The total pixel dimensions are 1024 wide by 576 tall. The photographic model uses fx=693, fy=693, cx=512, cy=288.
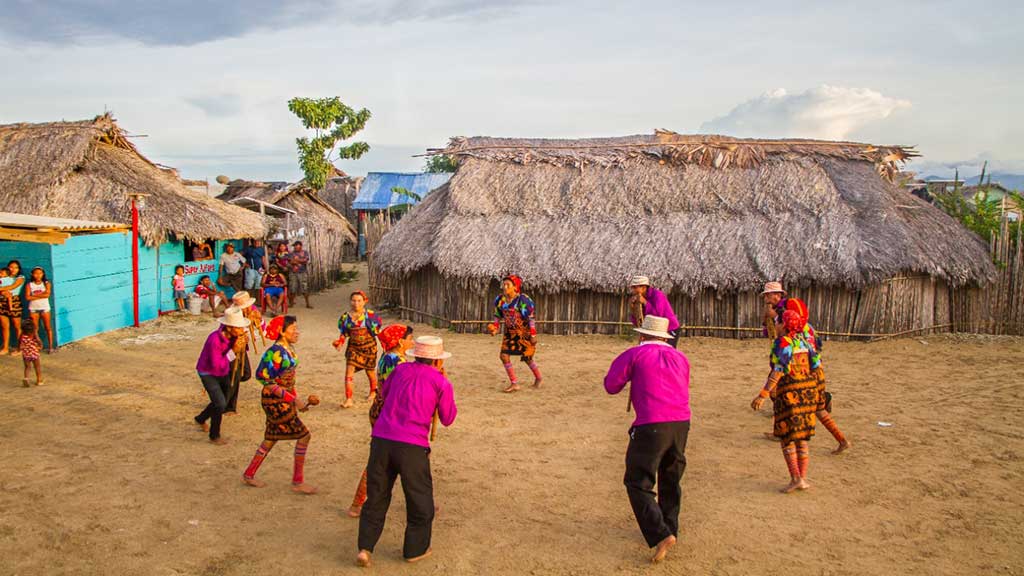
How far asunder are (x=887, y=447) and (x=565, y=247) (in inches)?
292

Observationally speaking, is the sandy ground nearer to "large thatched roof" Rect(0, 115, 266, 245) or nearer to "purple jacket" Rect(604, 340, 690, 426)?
"purple jacket" Rect(604, 340, 690, 426)

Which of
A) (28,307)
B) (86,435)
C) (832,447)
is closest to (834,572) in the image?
(832,447)

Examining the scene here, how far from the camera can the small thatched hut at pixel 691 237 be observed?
41.1ft

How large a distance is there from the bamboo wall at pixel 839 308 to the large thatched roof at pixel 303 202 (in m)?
9.41

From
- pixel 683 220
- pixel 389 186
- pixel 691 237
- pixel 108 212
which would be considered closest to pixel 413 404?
pixel 691 237

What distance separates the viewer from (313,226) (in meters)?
20.6

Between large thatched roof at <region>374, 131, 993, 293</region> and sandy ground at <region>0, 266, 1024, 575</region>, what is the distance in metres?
A: 2.99

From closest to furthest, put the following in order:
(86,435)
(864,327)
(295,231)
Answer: (86,435) < (864,327) < (295,231)

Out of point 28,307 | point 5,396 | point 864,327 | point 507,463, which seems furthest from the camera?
point 864,327

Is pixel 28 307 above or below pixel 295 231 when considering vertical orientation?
below

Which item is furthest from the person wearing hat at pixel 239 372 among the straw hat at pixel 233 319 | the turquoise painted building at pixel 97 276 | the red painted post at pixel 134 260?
the red painted post at pixel 134 260

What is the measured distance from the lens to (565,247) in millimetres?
13477

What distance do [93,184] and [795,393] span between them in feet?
47.9

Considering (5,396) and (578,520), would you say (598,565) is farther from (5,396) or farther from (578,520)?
(5,396)
